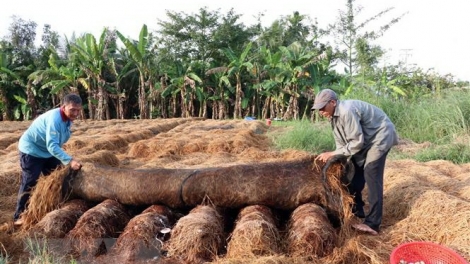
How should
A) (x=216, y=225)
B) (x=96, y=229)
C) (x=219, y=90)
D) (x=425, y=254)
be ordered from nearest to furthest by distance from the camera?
(x=425, y=254), (x=216, y=225), (x=96, y=229), (x=219, y=90)

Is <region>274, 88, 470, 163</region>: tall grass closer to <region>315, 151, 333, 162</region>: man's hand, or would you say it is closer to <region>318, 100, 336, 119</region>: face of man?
<region>315, 151, 333, 162</region>: man's hand

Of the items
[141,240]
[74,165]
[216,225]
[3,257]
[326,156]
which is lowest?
[3,257]

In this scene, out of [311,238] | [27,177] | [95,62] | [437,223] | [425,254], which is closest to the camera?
[425,254]

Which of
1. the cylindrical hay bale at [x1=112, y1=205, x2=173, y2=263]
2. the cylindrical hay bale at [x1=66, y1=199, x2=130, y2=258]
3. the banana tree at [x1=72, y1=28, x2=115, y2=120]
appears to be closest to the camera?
the cylindrical hay bale at [x1=112, y1=205, x2=173, y2=263]

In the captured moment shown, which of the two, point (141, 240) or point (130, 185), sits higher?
point (130, 185)

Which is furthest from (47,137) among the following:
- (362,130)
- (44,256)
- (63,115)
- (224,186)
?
(362,130)

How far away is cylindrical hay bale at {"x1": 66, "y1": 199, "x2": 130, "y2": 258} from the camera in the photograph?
3.55 metres

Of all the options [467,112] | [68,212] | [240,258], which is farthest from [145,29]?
[240,258]

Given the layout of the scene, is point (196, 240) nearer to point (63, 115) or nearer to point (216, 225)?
point (216, 225)

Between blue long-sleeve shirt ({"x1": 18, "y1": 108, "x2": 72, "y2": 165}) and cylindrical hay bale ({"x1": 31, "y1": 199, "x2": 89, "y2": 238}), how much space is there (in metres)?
0.56

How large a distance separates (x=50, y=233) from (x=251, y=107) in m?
24.3

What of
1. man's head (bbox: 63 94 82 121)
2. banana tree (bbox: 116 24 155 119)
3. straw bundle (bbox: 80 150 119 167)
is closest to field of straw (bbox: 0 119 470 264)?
man's head (bbox: 63 94 82 121)

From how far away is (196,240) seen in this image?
11.0 feet

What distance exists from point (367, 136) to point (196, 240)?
2043 mm
